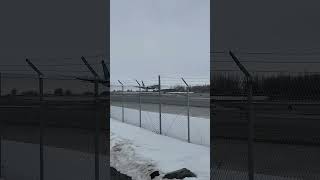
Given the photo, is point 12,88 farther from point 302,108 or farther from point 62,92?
point 302,108

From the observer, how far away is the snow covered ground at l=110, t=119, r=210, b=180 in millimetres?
7336

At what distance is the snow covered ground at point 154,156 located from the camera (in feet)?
24.1

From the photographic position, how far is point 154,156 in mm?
8484

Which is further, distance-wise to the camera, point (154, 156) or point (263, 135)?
point (263, 135)

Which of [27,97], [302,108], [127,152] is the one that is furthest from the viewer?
[302,108]

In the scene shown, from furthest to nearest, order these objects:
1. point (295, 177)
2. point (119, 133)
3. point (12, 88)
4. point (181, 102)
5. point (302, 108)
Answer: point (181, 102)
point (302, 108)
point (119, 133)
point (12, 88)
point (295, 177)

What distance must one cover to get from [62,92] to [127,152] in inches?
67.8

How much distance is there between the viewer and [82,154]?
28.5 ft

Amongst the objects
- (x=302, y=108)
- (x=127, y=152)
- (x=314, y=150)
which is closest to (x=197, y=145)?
(x=127, y=152)

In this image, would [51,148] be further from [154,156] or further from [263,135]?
[263,135]

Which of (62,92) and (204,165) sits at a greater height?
(62,92)

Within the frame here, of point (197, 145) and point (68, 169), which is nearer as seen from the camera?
point (68, 169)

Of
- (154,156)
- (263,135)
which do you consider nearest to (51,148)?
(154,156)

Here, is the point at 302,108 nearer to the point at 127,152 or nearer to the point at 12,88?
the point at 127,152
